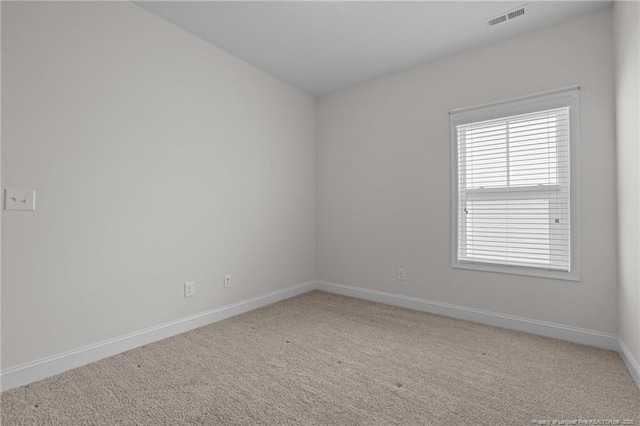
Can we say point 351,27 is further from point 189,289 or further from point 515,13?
point 189,289

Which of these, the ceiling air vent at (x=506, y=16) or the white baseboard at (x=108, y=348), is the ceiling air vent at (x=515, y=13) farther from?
the white baseboard at (x=108, y=348)

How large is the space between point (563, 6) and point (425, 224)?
2.05 meters

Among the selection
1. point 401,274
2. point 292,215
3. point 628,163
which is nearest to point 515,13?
point 628,163

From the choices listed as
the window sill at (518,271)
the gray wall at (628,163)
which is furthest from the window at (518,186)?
the gray wall at (628,163)

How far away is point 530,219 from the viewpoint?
2.70m

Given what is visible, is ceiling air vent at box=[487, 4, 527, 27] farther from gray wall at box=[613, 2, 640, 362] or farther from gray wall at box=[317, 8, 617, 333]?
gray wall at box=[613, 2, 640, 362]

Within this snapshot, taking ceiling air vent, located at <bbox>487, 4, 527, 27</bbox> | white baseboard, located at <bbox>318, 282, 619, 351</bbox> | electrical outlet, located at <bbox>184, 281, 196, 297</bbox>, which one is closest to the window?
white baseboard, located at <bbox>318, 282, 619, 351</bbox>

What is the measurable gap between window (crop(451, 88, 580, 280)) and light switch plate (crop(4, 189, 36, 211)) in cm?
329

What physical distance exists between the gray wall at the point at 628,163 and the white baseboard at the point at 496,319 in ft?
0.61

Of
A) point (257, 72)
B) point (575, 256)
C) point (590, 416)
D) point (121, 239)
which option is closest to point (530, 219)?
point (575, 256)

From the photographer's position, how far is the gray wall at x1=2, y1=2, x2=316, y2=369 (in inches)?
73.8

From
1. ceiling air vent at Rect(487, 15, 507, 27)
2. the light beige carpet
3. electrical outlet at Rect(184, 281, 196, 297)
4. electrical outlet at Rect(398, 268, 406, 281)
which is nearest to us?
the light beige carpet

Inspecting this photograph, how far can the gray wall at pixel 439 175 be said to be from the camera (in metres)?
2.39

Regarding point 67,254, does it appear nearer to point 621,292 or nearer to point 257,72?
point 257,72
